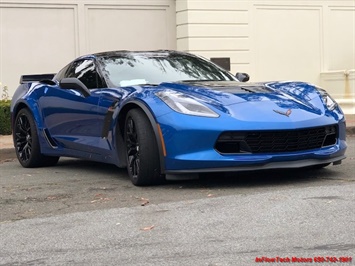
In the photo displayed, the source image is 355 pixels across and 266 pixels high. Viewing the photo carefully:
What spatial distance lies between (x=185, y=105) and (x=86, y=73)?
1.99 meters

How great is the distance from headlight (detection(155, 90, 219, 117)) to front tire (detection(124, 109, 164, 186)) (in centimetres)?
27

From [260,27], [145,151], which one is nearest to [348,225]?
[145,151]

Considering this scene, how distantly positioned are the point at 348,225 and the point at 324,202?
2.46 feet

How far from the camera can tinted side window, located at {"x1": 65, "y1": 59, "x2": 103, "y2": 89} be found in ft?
26.4

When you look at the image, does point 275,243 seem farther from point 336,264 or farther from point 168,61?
point 168,61

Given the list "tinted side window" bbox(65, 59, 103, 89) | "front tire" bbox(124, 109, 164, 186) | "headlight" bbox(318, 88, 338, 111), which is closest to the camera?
"front tire" bbox(124, 109, 164, 186)

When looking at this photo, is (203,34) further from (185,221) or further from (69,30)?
(185,221)

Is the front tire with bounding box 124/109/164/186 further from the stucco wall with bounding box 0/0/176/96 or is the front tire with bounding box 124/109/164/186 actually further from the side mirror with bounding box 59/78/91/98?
the stucco wall with bounding box 0/0/176/96

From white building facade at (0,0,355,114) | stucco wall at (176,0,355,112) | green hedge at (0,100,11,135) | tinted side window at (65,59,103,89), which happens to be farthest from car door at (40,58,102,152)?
stucco wall at (176,0,355,112)

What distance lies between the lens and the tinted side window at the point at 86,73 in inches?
317

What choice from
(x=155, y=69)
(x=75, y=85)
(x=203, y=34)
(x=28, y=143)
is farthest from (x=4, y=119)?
(x=155, y=69)

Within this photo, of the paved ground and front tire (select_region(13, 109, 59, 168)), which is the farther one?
front tire (select_region(13, 109, 59, 168))

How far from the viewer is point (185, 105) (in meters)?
6.77

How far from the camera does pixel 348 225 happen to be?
512cm
